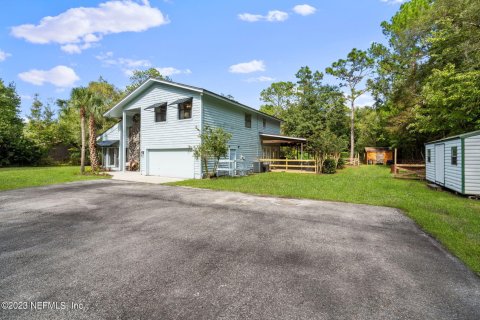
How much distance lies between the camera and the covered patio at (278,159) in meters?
20.7

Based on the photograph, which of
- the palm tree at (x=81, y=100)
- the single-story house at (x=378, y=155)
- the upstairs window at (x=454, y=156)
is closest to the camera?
the upstairs window at (x=454, y=156)

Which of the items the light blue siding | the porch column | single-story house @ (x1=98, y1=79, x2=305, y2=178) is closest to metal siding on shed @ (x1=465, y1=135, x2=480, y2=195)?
single-story house @ (x1=98, y1=79, x2=305, y2=178)

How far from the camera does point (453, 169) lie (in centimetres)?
1033

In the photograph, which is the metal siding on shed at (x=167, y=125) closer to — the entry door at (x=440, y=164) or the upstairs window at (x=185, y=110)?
the upstairs window at (x=185, y=110)

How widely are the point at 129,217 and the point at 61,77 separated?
209 ft

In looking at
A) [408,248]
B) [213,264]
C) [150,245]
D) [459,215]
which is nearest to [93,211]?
[150,245]

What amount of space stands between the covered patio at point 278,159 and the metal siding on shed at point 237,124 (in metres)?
1.00

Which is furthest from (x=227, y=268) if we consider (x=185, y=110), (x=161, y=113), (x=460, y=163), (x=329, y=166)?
(x=329, y=166)

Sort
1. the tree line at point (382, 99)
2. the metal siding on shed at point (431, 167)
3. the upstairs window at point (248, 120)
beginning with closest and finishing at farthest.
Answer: the metal siding on shed at point (431, 167)
the tree line at point (382, 99)
the upstairs window at point (248, 120)

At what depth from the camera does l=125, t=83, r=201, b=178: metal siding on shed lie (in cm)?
1565

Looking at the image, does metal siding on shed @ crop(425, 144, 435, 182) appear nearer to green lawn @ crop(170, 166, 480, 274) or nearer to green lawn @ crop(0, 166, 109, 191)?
green lawn @ crop(170, 166, 480, 274)

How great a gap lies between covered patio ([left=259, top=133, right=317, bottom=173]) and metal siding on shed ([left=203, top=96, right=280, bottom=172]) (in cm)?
100

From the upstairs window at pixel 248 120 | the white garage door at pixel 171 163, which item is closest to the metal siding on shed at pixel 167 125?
the white garage door at pixel 171 163

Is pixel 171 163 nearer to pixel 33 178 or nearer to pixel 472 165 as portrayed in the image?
pixel 33 178
